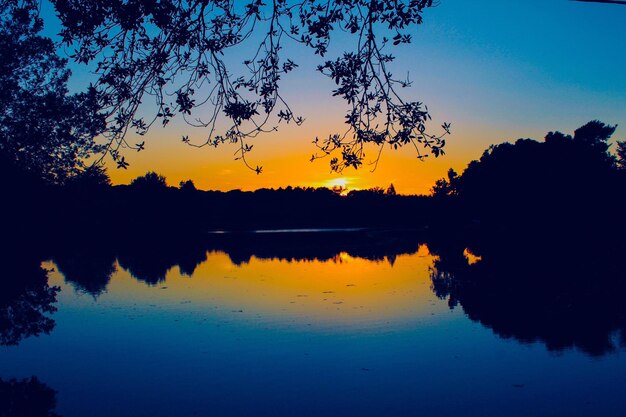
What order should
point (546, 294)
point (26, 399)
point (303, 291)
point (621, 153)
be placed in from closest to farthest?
point (26, 399) → point (546, 294) → point (303, 291) → point (621, 153)

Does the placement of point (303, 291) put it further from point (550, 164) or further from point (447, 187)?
point (447, 187)

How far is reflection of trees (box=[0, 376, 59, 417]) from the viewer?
11.3 metres

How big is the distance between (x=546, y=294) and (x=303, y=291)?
36.5ft

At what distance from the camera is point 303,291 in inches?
1059

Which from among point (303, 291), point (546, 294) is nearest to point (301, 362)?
point (303, 291)

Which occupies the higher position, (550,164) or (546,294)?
(550,164)

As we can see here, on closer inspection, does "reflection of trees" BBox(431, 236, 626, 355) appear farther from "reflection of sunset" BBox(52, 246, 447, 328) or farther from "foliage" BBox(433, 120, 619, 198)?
"foliage" BBox(433, 120, 619, 198)

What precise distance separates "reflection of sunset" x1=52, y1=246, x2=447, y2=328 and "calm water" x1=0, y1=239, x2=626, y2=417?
7.3 inches

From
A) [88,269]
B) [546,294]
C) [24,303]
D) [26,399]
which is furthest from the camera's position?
[88,269]

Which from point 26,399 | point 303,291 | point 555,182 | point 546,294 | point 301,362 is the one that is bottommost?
point 26,399

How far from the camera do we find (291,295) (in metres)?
25.8

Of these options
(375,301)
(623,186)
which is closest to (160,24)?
(375,301)

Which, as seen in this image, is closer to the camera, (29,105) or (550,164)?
(29,105)

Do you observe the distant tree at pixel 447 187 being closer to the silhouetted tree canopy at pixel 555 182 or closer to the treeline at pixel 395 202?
the treeline at pixel 395 202
